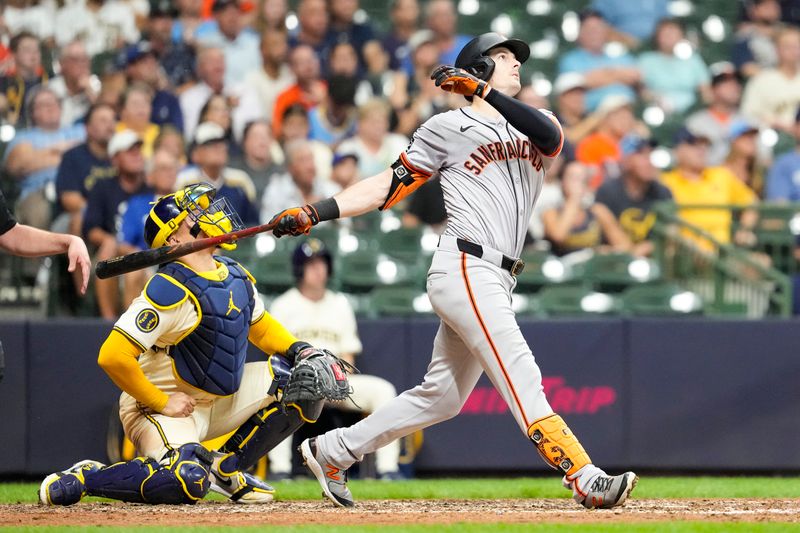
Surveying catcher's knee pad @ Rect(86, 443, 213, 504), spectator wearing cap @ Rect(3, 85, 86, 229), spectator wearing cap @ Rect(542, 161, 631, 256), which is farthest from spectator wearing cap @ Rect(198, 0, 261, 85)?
catcher's knee pad @ Rect(86, 443, 213, 504)

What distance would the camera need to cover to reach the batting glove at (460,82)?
5.21m

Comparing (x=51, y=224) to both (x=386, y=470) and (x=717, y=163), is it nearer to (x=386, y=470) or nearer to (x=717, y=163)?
(x=386, y=470)

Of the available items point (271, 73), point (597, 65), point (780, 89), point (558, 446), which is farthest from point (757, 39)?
point (558, 446)

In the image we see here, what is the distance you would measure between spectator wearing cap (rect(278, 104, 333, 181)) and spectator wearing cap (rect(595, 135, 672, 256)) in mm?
2179

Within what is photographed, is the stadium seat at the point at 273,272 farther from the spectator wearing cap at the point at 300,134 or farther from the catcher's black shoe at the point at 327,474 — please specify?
the catcher's black shoe at the point at 327,474

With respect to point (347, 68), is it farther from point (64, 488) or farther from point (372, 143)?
point (64, 488)

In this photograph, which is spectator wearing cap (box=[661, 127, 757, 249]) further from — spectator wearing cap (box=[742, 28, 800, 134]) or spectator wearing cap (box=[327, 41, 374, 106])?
spectator wearing cap (box=[327, 41, 374, 106])

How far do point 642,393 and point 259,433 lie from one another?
3518 mm

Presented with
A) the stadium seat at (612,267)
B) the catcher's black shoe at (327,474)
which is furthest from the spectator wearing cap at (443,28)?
the catcher's black shoe at (327,474)

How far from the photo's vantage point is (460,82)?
523cm

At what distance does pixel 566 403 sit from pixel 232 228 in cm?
342

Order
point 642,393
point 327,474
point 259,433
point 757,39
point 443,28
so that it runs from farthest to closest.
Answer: point 757,39 < point 443,28 < point 642,393 < point 259,433 < point 327,474

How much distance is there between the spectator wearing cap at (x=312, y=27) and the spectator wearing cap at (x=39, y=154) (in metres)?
2.32

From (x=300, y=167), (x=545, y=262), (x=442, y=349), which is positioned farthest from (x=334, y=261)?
(x=442, y=349)
